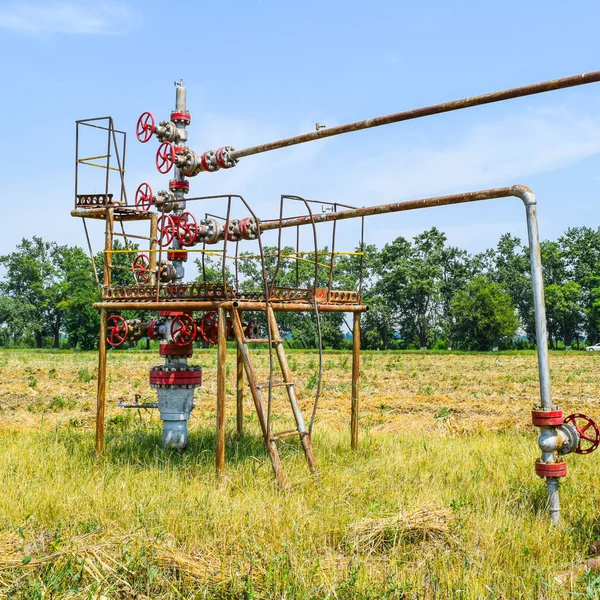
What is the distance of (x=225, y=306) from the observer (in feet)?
25.1

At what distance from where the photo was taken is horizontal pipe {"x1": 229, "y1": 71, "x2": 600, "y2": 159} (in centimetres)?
637

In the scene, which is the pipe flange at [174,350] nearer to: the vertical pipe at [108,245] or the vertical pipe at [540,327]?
the vertical pipe at [108,245]

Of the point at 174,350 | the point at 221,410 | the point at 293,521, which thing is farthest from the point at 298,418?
the point at 174,350

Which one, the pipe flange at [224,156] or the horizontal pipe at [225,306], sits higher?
the pipe flange at [224,156]

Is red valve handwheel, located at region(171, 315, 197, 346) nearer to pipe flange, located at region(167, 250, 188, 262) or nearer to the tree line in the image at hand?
pipe flange, located at region(167, 250, 188, 262)

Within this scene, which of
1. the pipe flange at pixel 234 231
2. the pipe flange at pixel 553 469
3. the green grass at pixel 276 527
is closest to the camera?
the green grass at pixel 276 527

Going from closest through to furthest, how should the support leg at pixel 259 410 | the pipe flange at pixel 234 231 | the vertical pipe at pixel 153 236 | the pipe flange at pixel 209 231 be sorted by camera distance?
the support leg at pixel 259 410 < the pipe flange at pixel 209 231 < the pipe flange at pixel 234 231 < the vertical pipe at pixel 153 236

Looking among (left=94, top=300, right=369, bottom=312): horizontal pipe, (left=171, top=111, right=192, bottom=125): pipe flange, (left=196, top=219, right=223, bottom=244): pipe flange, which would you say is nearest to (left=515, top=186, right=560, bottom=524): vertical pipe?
(left=94, top=300, right=369, bottom=312): horizontal pipe

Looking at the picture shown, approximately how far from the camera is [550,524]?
6.33 meters

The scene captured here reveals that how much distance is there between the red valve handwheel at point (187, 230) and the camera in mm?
8641

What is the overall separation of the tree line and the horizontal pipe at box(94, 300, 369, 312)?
48.8 metres

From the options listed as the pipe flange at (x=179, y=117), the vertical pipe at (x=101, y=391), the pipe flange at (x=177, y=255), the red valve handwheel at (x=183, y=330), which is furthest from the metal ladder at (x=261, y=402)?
the pipe flange at (x=179, y=117)

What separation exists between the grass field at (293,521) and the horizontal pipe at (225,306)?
1.89 m

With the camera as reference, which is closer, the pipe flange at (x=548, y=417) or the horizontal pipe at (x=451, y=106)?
the horizontal pipe at (x=451, y=106)
